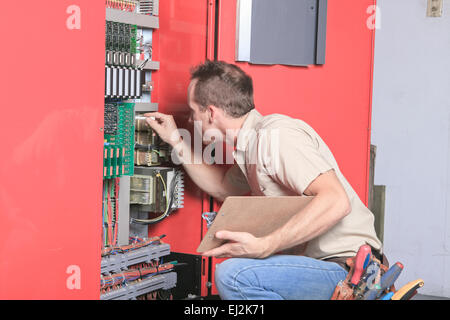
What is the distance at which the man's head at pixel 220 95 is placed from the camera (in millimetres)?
2270

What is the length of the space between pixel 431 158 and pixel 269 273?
91.8 inches

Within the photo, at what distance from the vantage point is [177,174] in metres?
2.60

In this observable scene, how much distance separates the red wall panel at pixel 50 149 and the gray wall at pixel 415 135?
2482mm

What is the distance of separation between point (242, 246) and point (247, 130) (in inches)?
22.5

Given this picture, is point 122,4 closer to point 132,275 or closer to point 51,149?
point 51,149

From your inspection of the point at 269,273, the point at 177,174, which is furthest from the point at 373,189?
the point at 269,273

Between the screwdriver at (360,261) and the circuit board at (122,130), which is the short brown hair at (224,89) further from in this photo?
the screwdriver at (360,261)

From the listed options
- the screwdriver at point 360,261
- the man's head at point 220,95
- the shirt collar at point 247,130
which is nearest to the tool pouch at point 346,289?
the screwdriver at point 360,261

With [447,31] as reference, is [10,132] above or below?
below

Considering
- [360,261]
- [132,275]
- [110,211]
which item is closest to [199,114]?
[110,211]
